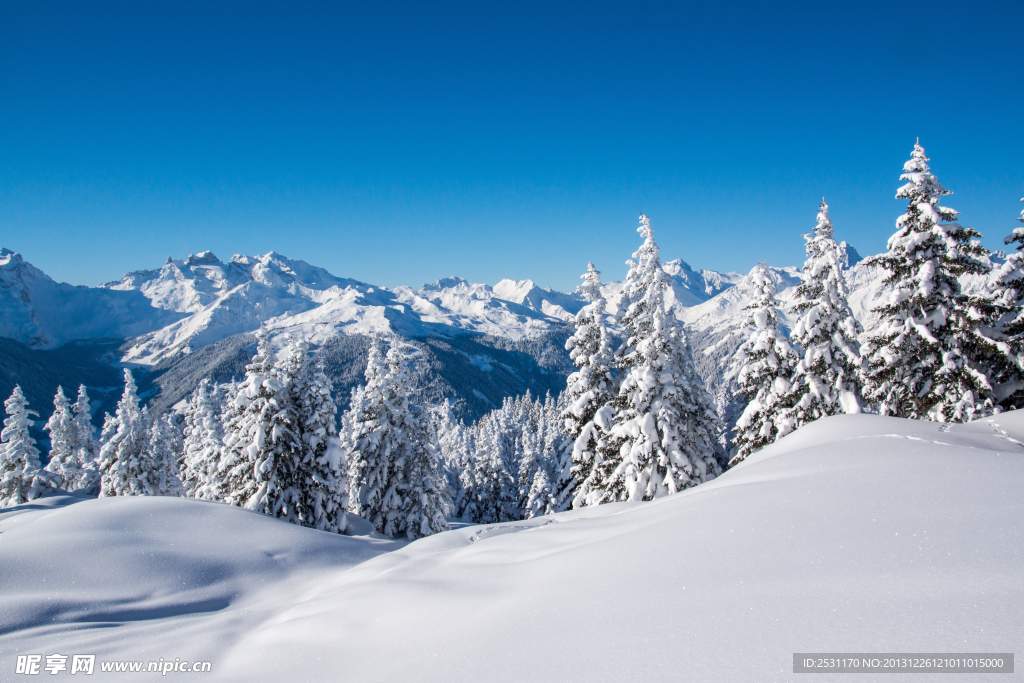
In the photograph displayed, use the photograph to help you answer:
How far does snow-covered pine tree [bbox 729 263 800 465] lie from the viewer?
16922 millimetres

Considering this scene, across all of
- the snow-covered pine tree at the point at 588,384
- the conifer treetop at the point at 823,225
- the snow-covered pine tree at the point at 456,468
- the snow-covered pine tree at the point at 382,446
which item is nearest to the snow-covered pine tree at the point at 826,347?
the conifer treetop at the point at 823,225

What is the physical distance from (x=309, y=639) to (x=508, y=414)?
7725 centimetres

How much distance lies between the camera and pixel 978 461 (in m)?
5.06

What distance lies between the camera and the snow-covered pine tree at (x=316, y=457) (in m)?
20.2

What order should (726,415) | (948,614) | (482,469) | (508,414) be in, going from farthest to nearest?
(508,414) < (482,469) < (726,415) < (948,614)

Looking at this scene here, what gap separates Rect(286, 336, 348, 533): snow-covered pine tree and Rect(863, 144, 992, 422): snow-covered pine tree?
71.0ft

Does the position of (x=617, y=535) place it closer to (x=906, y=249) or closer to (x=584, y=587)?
(x=584, y=587)

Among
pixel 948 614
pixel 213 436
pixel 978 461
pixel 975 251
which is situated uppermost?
pixel 975 251

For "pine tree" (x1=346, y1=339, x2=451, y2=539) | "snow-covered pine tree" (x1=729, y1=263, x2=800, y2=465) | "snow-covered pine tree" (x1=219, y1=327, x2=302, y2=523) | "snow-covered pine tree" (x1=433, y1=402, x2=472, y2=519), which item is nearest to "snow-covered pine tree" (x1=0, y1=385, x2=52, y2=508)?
"snow-covered pine tree" (x1=219, y1=327, x2=302, y2=523)

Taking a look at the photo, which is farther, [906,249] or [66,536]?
[906,249]

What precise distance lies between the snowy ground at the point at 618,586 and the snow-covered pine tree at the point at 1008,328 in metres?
8.24

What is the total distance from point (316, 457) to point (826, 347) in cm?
2143

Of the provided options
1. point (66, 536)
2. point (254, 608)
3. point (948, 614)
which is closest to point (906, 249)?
point (948, 614)

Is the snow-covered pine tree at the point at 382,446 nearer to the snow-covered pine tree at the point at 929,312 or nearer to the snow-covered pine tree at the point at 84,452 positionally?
the snow-covered pine tree at the point at 929,312
